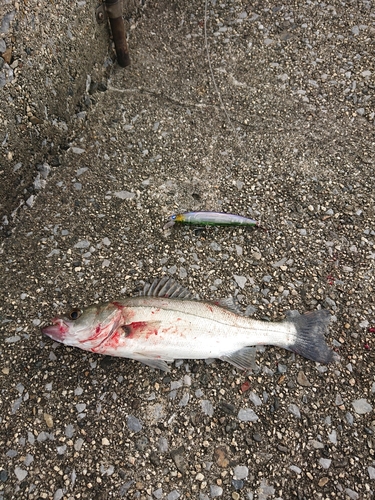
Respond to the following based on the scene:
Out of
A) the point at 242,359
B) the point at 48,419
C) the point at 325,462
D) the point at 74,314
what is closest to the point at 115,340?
the point at 74,314

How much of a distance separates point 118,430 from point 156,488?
0.51 metres

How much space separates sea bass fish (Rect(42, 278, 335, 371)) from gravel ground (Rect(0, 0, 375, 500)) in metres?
0.19

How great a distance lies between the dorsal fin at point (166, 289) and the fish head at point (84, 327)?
1.47 feet

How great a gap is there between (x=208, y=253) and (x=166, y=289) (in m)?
0.74

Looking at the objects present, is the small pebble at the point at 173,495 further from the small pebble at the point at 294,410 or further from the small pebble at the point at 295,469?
the small pebble at the point at 294,410

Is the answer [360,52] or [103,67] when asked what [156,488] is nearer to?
[103,67]

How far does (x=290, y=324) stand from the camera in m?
3.40

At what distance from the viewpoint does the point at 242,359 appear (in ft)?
11.0

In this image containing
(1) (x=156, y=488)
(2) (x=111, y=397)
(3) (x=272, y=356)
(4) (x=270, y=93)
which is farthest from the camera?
(4) (x=270, y=93)

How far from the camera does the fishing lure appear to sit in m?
4.02

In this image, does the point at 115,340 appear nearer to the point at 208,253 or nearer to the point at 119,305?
the point at 119,305

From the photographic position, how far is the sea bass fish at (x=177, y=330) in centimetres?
308

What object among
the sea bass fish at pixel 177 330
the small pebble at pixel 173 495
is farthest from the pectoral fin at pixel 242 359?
the small pebble at pixel 173 495

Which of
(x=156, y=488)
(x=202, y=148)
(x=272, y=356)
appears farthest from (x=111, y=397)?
(x=202, y=148)
